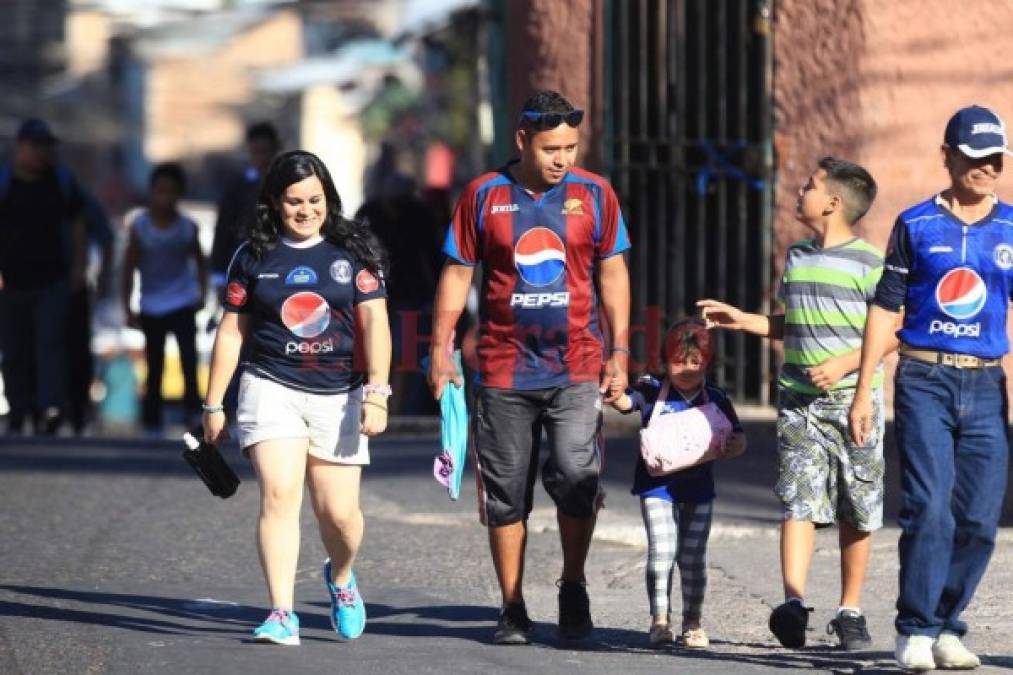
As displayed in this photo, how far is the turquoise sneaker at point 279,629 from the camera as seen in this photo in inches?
310

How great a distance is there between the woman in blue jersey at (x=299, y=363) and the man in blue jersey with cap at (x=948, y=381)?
5.77ft

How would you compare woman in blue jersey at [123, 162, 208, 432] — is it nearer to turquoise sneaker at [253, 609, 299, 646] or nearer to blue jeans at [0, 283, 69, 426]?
blue jeans at [0, 283, 69, 426]

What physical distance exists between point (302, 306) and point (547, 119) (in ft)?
3.36

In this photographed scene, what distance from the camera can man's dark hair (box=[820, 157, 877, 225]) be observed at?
784 cm

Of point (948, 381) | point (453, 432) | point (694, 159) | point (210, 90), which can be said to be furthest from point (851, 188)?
point (210, 90)

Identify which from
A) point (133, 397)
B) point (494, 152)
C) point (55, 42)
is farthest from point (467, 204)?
point (55, 42)

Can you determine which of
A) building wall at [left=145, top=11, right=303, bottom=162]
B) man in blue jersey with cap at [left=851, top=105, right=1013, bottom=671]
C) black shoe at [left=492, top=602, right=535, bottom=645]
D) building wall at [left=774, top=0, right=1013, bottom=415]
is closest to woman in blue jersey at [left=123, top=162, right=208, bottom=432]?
building wall at [left=774, top=0, right=1013, bottom=415]

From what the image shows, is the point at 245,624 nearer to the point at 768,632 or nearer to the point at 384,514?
the point at 768,632

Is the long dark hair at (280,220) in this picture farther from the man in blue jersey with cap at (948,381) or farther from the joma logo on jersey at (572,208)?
the man in blue jersey with cap at (948,381)

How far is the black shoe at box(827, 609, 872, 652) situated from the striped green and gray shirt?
2.44ft

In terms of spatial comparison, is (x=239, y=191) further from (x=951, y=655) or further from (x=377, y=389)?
(x=951, y=655)

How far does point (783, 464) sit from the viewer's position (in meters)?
7.86

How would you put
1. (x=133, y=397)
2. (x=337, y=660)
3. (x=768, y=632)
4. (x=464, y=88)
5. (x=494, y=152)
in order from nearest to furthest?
1. (x=337, y=660)
2. (x=768, y=632)
3. (x=494, y=152)
4. (x=133, y=397)
5. (x=464, y=88)

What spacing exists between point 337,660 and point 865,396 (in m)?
1.92
